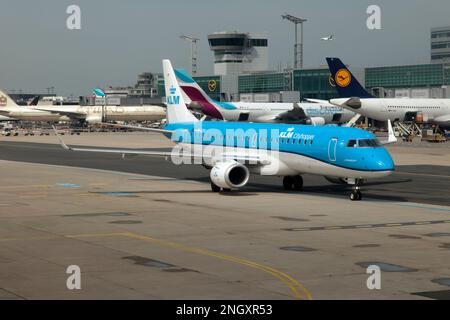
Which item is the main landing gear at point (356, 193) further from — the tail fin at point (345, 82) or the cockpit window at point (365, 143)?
the tail fin at point (345, 82)

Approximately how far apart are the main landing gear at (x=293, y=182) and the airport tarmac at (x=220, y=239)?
3.62ft

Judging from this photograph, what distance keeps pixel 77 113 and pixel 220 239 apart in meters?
150

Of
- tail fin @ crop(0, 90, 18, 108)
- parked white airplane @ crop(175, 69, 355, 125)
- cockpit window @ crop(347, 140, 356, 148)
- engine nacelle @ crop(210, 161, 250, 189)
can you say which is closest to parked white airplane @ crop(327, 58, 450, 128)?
parked white airplane @ crop(175, 69, 355, 125)

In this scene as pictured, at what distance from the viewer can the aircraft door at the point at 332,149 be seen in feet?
143

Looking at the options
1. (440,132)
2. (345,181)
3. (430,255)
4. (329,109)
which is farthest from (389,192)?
(329,109)

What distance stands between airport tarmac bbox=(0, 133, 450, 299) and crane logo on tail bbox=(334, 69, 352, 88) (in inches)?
2549

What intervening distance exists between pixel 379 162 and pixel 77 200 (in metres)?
16.6

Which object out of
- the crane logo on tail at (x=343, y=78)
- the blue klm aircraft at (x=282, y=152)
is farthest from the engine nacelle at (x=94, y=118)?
the blue klm aircraft at (x=282, y=152)

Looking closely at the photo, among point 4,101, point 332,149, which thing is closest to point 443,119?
point 332,149

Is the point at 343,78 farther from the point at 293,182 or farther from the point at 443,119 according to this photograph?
the point at 293,182

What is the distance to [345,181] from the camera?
149 ft

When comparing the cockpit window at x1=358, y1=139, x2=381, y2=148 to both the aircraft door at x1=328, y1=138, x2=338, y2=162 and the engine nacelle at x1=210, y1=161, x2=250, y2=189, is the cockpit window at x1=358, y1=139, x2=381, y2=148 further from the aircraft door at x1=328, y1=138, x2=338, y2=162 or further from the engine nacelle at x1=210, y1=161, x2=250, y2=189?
the engine nacelle at x1=210, y1=161, x2=250, y2=189

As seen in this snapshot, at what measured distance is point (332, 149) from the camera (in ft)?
143
